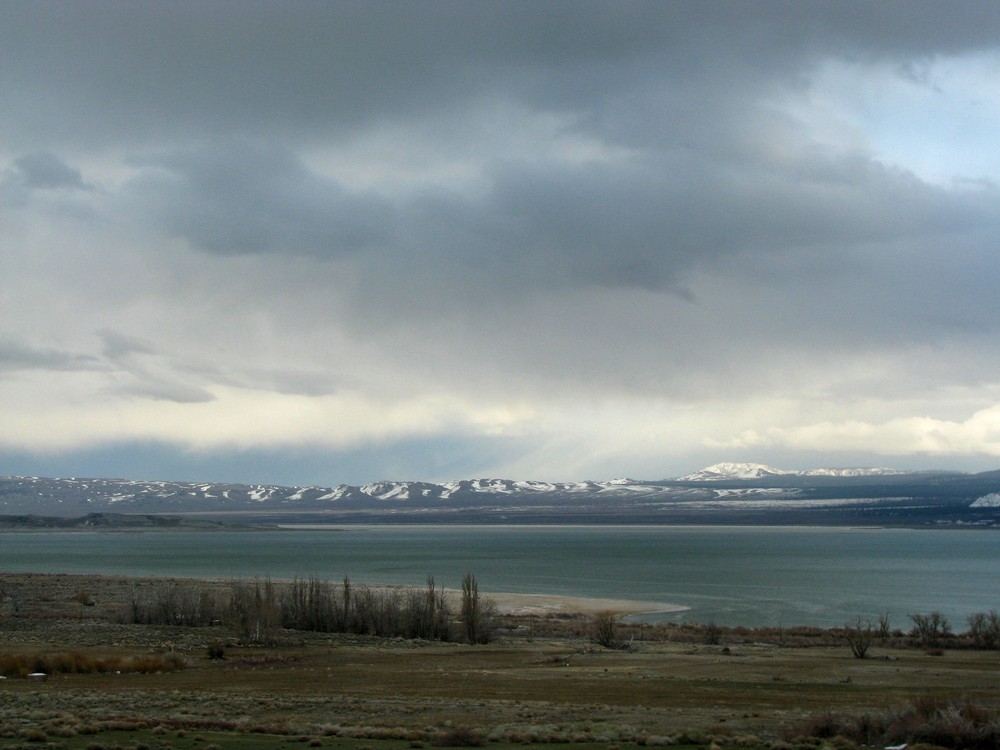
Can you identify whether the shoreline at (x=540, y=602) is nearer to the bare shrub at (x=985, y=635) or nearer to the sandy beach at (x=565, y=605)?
the sandy beach at (x=565, y=605)

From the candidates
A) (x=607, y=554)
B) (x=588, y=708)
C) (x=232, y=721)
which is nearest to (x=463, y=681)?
(x=588, y=708)

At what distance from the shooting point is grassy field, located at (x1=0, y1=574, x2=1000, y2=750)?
20.7m

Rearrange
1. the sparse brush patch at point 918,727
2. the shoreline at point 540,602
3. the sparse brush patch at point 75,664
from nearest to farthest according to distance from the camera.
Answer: the sparse brush patch at point 918,727, the sparse brush patch at point 75,664, the shoreline at point 540,602

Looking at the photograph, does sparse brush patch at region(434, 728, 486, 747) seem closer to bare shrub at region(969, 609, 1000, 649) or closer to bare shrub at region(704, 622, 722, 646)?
bare shrub at region(704, 622, 722, 646)

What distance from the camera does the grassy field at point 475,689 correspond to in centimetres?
2072

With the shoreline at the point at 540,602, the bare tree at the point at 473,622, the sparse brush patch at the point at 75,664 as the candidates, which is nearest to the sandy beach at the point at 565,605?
the shoreline at the point at 540,602

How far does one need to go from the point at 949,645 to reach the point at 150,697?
4178 cm

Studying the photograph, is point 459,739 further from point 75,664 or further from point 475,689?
point 75,664

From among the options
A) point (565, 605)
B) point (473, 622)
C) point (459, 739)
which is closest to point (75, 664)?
point (459, 739)

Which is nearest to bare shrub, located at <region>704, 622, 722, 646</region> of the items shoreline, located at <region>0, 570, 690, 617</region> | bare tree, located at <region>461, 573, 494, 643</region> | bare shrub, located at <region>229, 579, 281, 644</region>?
bare tree, located at <region>461, 573, 494, 643</region>

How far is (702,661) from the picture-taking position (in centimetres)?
4238

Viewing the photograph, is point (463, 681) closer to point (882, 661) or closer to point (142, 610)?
point (882, 661)

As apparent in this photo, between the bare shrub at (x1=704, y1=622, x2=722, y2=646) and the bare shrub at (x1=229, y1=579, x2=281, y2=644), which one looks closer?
the bare shrub at (x1=229, y1=579, x2=281, y2=644)

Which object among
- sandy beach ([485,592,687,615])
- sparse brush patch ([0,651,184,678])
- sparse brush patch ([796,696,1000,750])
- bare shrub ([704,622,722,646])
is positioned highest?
sparse brush patch ([796,696,1000,750])
